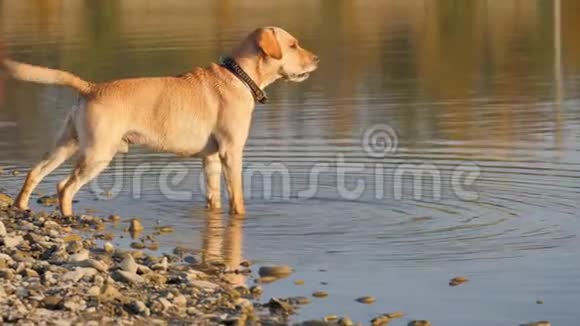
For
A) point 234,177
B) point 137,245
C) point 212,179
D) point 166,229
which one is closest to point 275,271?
point 137,245

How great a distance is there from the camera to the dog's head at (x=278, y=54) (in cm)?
1138

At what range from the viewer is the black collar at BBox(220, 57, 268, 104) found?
11312mm

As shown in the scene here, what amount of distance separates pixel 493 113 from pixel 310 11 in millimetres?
21140

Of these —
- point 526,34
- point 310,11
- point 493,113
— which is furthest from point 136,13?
point 493,113

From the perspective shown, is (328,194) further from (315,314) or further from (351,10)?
(351,10)

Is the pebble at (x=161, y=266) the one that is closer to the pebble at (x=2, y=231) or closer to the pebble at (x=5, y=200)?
the pebble at (x=2, y=231)

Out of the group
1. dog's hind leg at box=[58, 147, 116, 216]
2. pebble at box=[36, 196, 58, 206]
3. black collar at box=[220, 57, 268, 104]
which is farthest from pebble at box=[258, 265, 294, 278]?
pebble at box=[36, 196, 58, 206]

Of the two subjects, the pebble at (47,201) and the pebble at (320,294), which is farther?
the pebble at (47,201)

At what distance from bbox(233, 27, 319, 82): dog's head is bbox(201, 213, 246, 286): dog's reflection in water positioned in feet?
4.53

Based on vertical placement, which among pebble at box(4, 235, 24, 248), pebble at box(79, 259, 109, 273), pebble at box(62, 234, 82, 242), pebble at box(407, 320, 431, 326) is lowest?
pebble at box(407, 320, 431, 326)

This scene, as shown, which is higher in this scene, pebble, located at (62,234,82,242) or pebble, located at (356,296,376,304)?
pebble, located at (62,234,82,242)

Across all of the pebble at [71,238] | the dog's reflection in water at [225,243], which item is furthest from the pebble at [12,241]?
the dog's reflection in water at [225,243]

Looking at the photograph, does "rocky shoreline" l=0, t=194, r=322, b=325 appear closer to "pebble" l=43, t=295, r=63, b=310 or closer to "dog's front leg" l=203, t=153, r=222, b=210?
"pebble" l=43, t=295, r=63, b=310

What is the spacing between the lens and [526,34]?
1121 inches
